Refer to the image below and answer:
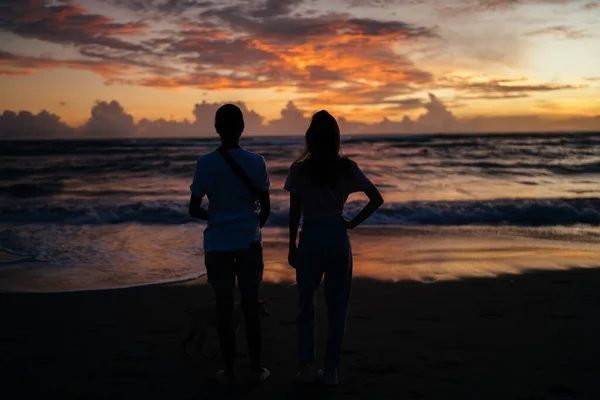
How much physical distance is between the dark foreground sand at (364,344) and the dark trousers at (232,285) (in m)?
0.34

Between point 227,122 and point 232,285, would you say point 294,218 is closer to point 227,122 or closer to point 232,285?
point 232,285

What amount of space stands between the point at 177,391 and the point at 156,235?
300 inches

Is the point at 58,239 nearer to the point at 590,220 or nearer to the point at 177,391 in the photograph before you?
the point at 177,391

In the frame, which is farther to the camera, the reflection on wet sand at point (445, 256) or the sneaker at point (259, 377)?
the reflection on wet sand at point (445, 256)

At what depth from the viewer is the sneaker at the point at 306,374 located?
3.81m

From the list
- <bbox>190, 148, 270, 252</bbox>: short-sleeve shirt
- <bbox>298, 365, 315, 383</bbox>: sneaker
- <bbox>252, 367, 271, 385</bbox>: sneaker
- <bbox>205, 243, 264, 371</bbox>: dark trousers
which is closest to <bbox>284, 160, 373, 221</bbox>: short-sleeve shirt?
<bbox>190, 148, 270, 252</bbox>: short-sleeve shirt

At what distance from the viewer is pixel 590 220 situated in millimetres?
13219

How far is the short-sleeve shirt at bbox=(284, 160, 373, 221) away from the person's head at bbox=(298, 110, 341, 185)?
0.04 meters

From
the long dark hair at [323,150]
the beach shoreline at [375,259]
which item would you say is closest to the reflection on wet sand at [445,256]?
the beach shoreline at [375,259]

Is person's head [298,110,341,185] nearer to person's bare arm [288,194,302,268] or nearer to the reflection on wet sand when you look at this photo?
person's bare arm [288,194,302,268]

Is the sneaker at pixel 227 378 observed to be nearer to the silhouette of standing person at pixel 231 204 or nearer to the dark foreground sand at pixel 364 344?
the dark foreground sand at pixel 364 344

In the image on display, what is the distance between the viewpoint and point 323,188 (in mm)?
3578

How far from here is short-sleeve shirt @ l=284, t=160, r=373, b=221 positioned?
359 cm

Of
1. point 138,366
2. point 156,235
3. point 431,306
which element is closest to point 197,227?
point 156,235
